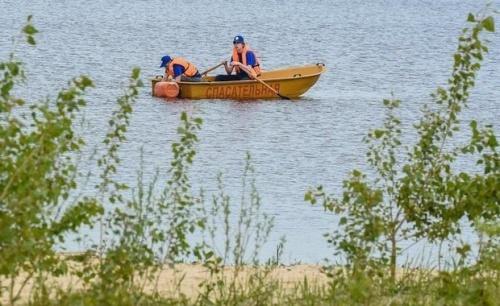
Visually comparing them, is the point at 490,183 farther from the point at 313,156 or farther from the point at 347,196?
the point at 313,156

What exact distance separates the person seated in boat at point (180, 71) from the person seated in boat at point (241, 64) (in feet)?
1.63

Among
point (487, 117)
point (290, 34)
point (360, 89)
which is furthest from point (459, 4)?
point (487, 117)

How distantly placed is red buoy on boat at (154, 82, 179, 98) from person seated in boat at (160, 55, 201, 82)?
0.29 m

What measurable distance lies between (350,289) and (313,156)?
16728 mm

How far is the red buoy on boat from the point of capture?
32.4 meters

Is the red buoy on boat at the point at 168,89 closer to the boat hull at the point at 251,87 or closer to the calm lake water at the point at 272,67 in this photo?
the boat hull at the point at 251,87

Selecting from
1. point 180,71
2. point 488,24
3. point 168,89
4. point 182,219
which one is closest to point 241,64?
point 180,71

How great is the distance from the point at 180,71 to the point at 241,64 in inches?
48.0

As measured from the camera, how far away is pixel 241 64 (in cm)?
3247

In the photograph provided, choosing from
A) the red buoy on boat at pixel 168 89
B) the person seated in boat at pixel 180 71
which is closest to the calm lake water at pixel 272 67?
the red buoy on boat at pixel 168 89

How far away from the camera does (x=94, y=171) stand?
20.6m

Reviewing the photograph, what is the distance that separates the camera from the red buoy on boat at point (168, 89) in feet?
106

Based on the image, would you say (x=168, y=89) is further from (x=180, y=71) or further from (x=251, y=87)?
(x=251, y=87)

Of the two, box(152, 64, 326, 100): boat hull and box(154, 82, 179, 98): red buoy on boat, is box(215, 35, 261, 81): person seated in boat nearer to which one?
box(152, 64, 326, 100): boat hull
